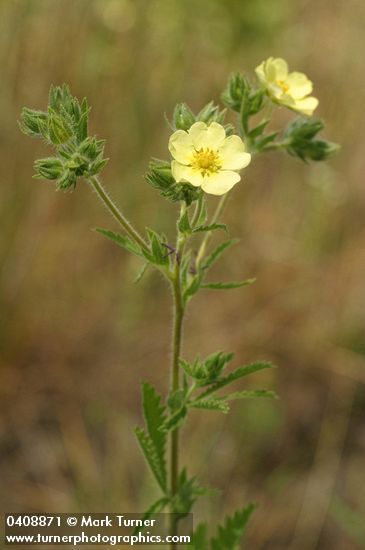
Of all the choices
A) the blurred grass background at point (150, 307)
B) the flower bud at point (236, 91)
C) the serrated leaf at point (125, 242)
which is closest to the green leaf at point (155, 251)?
the serrated leaf at point (125, 242)

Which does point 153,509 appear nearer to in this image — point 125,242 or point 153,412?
point 153,412

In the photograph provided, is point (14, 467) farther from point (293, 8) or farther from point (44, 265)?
point (293, 8)

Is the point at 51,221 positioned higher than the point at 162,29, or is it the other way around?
the point at 162,29

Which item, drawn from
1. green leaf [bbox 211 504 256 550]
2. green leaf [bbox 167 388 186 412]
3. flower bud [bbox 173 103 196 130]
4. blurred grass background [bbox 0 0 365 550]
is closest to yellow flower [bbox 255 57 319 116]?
flower bud [bbox 173 103 196 130]

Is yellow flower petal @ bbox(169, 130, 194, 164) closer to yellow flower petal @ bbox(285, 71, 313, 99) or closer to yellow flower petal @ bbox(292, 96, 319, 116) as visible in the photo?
yellow flower petal @ bbox(292, 96, 319, 116)

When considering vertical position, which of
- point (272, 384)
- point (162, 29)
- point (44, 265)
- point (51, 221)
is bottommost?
point (272, 384)

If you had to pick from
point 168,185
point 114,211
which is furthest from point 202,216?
point 114,211

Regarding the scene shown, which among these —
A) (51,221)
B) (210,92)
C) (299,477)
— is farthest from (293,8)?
(299,477)
